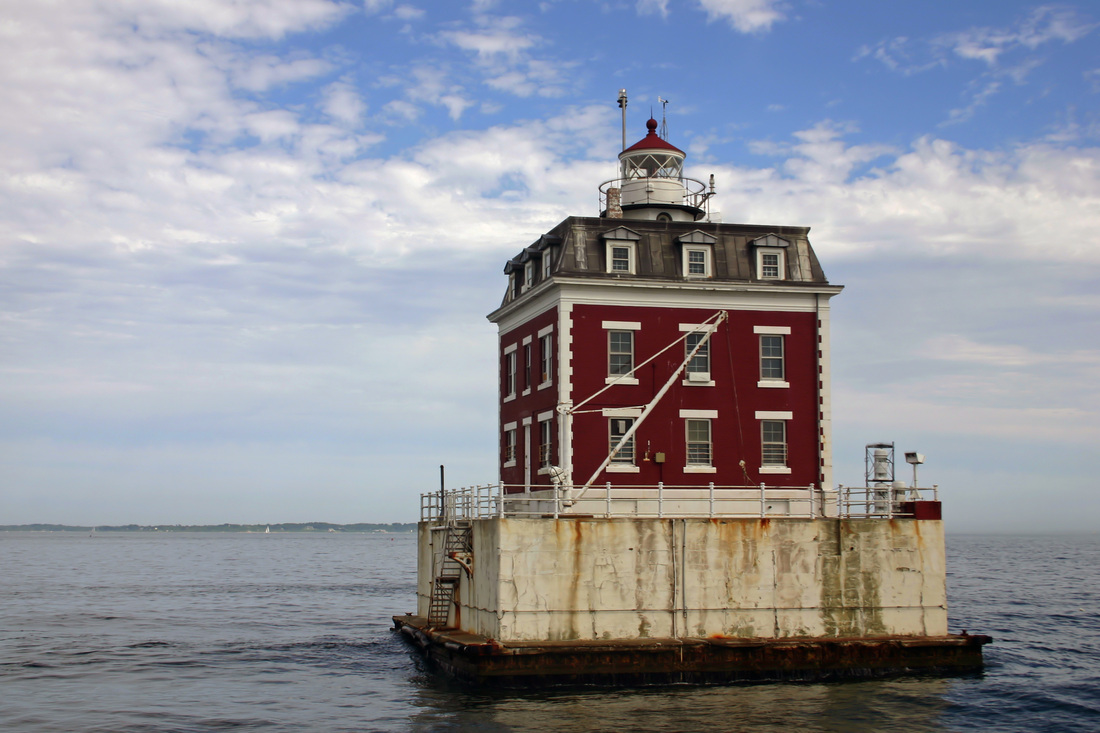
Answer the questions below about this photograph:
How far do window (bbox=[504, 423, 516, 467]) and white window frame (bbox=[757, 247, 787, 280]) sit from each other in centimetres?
992

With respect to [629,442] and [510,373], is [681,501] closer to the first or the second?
[629,442]

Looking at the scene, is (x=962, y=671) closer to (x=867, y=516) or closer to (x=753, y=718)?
(x=867, y=516)

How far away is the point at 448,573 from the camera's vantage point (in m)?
35.0

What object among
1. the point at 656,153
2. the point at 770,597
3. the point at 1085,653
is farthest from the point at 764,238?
the point at 1085,653

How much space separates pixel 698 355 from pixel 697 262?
116 inches

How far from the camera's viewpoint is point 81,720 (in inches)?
1110

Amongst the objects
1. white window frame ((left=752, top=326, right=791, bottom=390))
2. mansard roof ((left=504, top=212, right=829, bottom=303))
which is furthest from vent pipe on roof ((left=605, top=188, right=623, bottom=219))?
white window frame ((left=752, top=326, right=791, bottom=390))

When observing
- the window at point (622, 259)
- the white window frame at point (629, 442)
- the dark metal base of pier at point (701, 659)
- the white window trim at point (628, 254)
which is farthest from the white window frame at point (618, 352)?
the dark metal base of pier at point (701, 659)

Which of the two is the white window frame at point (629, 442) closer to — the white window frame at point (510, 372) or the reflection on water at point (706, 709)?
the white window frame at point (510, 372)

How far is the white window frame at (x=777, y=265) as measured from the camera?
115 feet

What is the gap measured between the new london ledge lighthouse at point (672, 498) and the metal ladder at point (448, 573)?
→ 7 cm

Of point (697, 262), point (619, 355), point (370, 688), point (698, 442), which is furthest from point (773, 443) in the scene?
point (370, 688)

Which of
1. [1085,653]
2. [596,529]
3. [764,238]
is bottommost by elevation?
[1085,653]

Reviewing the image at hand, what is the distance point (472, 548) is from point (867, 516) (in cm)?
1122
